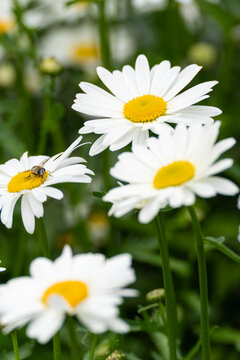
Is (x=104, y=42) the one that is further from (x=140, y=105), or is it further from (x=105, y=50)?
(x=140, y=105)

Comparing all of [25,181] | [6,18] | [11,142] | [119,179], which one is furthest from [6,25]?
[119,179]

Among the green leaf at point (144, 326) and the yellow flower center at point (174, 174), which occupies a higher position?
the yellow flower center at point (174, 174)

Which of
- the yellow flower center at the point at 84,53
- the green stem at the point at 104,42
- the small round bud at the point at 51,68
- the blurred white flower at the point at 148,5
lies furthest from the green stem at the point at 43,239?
the yellow flower center at the point at 84,53

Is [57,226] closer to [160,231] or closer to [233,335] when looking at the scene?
[233,335]

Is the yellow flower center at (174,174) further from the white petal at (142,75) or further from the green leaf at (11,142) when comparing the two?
the green leaf at (11,142)

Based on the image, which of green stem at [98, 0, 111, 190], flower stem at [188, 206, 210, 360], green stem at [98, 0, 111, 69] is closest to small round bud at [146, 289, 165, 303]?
flower stem at [188, 206, 210, 360]

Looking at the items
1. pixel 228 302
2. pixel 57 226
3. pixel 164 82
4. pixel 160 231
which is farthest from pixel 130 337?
pixel 160 231
